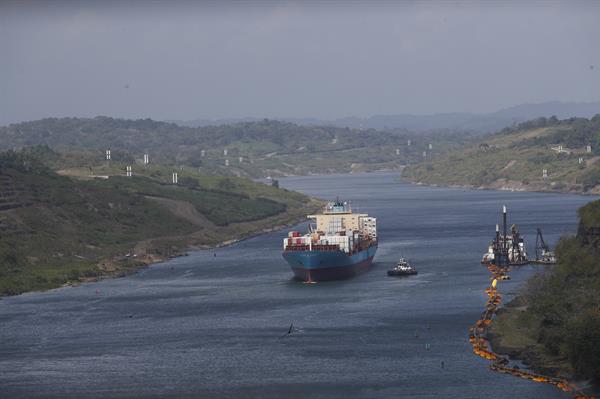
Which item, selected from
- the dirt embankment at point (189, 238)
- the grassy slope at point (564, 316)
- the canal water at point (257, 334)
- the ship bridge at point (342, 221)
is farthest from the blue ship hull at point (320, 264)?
the grassy slope at point (564, 316)

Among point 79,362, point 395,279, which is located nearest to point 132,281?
point 395,279

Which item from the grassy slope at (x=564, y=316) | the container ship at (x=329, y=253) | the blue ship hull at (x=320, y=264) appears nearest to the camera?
the grassy slope at (x=564, y=316)

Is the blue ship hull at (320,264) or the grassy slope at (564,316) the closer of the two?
the grassy slope at (564,316)

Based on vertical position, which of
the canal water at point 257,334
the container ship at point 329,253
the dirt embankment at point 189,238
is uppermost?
the container ship at point 329,253

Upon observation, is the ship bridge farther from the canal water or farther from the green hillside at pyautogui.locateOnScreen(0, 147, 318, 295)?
the green hillside at pyautogui.locateOnScreen(0, 147, 318, 295)

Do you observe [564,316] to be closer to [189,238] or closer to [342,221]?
[342,221]

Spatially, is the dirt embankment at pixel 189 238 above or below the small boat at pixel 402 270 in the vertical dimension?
below

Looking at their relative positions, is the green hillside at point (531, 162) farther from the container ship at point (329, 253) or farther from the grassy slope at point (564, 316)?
the grassy slope at point (564, 316)
